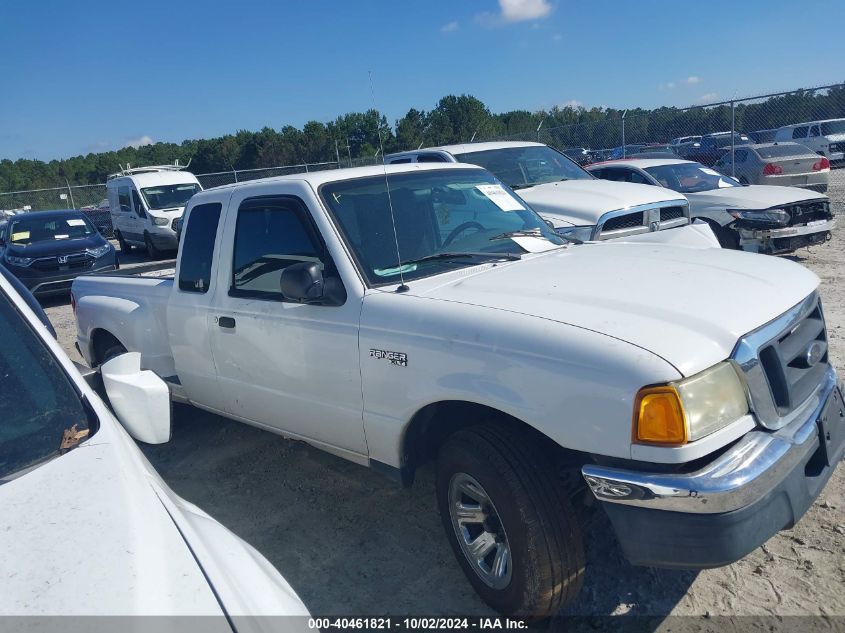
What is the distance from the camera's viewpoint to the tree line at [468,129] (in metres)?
6.54

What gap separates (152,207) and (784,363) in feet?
55.5

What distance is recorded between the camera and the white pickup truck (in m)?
2.30

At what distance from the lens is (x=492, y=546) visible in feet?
9.46

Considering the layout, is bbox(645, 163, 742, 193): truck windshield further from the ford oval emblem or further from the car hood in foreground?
the car hood in foreground

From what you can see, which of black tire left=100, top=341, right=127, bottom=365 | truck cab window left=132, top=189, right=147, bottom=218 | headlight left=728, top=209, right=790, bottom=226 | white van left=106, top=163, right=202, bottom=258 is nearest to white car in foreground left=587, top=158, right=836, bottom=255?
headlight left=728, top=209, right=790, bottom=226

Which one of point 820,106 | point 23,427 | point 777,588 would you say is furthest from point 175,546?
point 820,106

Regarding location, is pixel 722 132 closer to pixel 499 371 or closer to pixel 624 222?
pixel 624 222

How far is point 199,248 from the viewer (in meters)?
4.35

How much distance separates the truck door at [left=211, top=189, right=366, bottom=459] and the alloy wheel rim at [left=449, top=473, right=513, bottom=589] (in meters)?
0.61

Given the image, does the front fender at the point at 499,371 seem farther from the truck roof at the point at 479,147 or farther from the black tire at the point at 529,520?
the truck roof at the point at 479,147

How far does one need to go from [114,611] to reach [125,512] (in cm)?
34

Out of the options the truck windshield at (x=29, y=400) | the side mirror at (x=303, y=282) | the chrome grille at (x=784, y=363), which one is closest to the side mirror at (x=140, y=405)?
the truck windshield at (x=29, y=400)

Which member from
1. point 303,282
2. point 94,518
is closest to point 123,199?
point 303,282

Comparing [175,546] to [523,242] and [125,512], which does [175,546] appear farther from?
[523,242]
